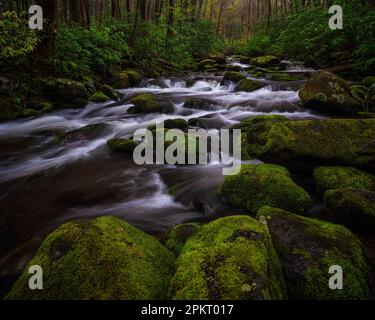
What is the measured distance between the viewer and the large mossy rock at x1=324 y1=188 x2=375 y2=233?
3357 millimetres

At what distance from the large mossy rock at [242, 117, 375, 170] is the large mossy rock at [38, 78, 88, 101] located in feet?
27.0

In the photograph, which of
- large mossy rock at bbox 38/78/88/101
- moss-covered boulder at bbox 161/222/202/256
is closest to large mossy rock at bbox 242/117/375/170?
moss-covered boulder at bbox 161/222/202/256

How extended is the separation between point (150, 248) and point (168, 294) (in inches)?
25.8

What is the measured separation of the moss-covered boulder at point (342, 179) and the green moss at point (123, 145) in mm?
4179

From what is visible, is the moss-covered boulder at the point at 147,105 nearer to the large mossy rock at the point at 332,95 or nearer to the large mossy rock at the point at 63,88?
the large mossy rock at the point at 63,88

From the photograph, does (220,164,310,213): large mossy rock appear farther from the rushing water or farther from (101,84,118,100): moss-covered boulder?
(101,84,118,100): moss-covered boulder

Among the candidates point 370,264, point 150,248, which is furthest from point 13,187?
point 370,264

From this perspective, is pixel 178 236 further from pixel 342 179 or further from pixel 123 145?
pixel 123 145

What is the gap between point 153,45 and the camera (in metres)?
19.0

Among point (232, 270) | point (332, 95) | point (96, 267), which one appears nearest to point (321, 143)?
point (232, 270)

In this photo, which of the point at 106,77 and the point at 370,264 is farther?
the point at 106,77

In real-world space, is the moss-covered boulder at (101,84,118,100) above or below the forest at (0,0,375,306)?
above

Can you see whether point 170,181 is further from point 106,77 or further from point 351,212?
point 106,77

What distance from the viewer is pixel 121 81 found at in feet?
47.6
